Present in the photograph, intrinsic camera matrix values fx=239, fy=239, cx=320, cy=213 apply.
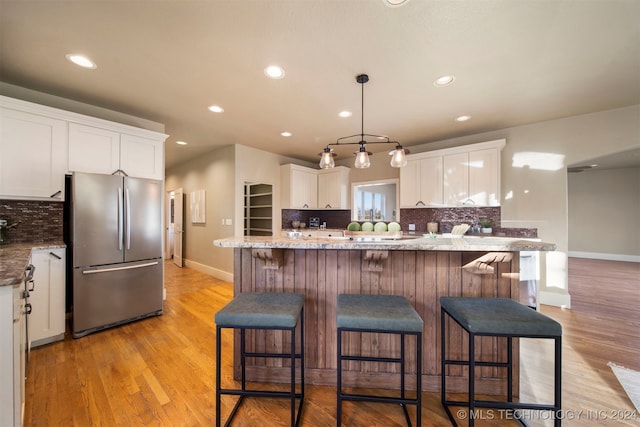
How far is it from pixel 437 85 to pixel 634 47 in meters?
1.42

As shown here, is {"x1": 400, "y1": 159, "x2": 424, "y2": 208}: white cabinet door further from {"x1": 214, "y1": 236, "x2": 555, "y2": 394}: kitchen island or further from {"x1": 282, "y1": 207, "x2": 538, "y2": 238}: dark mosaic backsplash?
{"x1": 214, "y1": 236, "x2": 555, "y2": 394}: kitchen island

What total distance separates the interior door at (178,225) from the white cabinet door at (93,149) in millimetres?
3458

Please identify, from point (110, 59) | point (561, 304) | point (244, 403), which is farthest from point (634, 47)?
point (110, 59)

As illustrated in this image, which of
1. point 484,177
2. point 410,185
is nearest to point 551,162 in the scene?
point 484,177

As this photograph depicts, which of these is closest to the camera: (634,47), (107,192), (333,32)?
(333,32)

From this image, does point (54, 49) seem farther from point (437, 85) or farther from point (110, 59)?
point (437, 85)

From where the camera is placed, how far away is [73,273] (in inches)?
96.1

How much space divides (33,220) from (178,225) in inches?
145

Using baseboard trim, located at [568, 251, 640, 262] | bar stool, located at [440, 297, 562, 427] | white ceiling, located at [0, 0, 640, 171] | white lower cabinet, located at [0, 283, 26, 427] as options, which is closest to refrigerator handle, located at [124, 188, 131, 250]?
white ceiling, located at [0, 0, 640, 171]

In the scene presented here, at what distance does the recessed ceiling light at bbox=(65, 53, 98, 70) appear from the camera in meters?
2.03

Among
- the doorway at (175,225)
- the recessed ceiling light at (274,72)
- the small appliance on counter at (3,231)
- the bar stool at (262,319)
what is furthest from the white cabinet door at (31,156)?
the doorway at (175,225)

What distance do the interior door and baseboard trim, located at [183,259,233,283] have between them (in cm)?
39

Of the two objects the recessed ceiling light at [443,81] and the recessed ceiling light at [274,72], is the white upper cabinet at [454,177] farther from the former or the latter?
the recessed ceiling light at [274,72]

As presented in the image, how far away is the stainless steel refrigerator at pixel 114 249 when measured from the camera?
8.07 ft
